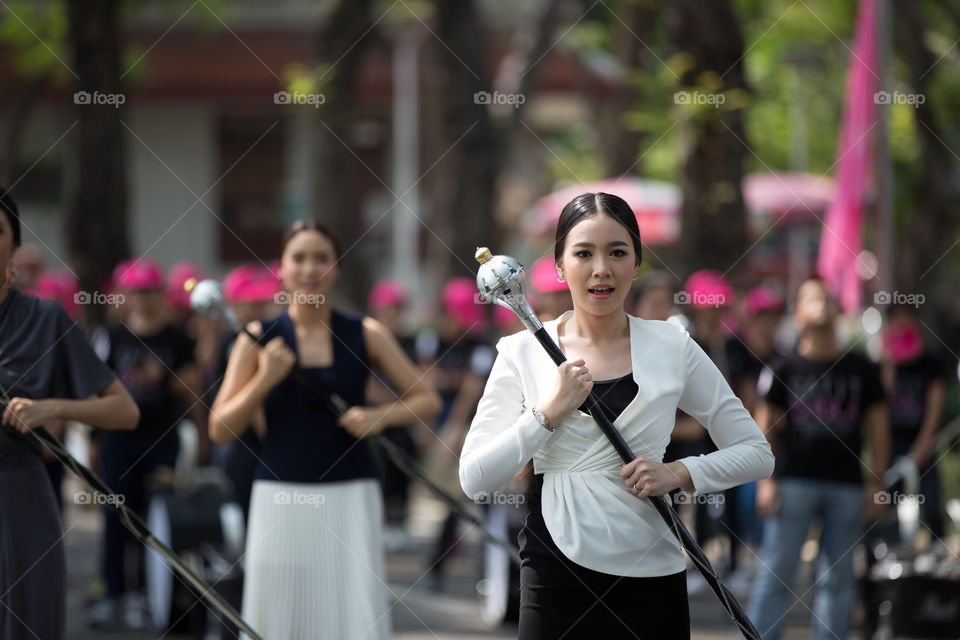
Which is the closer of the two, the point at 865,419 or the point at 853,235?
the point at 865,419

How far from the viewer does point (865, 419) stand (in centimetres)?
695

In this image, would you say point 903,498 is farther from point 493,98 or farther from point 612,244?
point 493,98

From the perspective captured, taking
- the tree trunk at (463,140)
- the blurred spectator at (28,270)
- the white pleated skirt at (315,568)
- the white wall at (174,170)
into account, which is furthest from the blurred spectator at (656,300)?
the white wall at (174,170)

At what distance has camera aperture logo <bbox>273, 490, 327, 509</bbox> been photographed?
5.20 meters

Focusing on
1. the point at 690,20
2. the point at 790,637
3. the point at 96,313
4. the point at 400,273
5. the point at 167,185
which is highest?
the point at 167,185

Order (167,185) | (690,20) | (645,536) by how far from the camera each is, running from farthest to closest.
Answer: (167,185) < (690,20) < (645,536)

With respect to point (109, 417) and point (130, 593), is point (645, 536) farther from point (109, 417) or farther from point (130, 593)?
point (130, 593)

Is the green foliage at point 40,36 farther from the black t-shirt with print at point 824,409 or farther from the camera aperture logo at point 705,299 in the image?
the black t-shirt with print at point 824,409

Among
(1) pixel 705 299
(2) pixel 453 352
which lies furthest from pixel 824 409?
(2) pixel 453 352

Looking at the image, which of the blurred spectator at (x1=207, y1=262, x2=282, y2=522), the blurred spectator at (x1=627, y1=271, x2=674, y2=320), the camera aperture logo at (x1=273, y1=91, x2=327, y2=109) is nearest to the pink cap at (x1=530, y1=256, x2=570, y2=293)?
the blurred spectator at (x1=627, y1=271, x2=674, y2=320)

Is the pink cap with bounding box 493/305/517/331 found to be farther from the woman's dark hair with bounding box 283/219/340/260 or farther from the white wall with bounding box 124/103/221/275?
the white wall with bounding box 124/103/221/275

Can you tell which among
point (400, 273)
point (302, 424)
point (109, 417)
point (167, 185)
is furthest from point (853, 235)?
point (167, 185)

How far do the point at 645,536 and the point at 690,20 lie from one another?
6757 millimetres

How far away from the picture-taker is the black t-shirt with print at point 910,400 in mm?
9039
